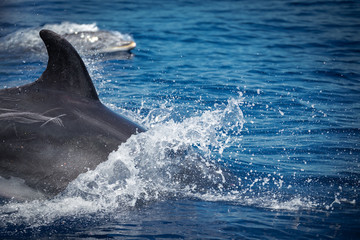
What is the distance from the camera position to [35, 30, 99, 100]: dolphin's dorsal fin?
5.52m

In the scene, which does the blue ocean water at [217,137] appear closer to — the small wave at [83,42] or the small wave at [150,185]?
the small wave at [150,185]

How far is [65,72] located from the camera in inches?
220

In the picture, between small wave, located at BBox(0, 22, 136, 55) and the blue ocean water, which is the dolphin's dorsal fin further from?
small wave, located at BBox(0, 22, 136, 55)

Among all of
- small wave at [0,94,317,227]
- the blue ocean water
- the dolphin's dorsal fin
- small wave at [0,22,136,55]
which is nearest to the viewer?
the blue ocean water

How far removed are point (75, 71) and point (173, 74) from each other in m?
→ 7.20

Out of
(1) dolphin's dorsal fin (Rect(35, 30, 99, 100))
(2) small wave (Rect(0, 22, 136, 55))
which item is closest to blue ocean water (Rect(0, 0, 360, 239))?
(2) small wave (Rect(0, 22, 136, 55))

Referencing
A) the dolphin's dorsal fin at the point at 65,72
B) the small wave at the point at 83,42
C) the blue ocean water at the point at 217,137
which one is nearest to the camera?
the blue ocean water at the point at 217,137

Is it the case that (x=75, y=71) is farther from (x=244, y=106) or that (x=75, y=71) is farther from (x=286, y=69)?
(x=286, y=69)

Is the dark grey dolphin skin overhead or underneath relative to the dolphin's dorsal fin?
underneath

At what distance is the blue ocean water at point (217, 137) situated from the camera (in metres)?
4.96

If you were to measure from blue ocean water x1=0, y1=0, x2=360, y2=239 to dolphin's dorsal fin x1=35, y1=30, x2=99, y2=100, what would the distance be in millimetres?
954

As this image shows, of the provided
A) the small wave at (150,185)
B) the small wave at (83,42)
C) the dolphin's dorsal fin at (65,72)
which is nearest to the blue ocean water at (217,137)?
the small wave at (150,185)

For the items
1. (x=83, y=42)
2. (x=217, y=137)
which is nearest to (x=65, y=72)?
(x=217, y=137)

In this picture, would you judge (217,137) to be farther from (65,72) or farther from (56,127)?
(56,127)
